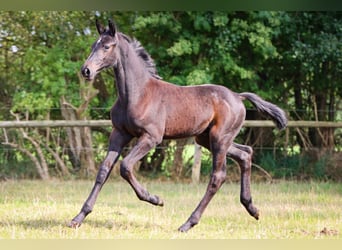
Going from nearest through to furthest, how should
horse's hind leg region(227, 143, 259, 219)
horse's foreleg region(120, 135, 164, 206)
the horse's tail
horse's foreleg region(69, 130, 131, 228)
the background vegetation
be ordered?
1. horse's foreleg region(120, 135, 164, 206)
2. horse's foreleg region(69, 130, 131, 228)
3. horse's hind leg region(227, 143, 259, 219)
4. the horse's tail
5. the background vegetation

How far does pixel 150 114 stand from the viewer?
5.03m

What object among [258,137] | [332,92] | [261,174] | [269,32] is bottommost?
[261,174]

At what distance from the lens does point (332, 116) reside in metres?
12.1

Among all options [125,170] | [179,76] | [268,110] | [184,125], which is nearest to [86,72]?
[125,170]

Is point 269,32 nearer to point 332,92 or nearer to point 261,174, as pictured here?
point 332,92

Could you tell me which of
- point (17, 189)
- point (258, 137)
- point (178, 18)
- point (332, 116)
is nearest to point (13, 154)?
point (17, 189)

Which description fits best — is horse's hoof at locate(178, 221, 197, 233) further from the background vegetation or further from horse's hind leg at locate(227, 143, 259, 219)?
the background vegetation

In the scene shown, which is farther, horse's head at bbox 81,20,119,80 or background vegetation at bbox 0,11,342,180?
background vegetation at bbox 0,11,342,180

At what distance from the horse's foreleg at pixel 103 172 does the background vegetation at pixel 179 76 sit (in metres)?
5.48

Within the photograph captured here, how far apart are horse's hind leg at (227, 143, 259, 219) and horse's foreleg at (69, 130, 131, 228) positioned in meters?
1.20

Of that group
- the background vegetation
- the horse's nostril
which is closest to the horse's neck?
the horse's nostril

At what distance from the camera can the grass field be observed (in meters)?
4.77

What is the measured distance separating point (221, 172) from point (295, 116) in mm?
7151

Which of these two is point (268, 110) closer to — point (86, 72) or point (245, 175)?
point (245, 175)
